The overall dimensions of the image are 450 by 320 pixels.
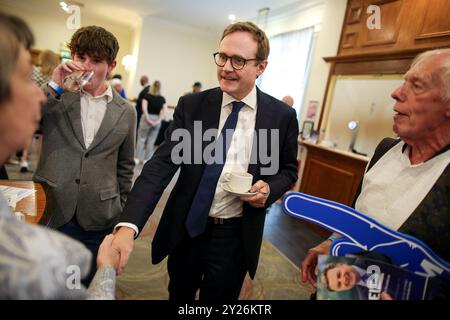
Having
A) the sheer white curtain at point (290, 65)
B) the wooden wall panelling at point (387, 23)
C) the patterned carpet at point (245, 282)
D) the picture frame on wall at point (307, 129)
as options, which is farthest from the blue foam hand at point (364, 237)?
the sheer white curtain at point (290, 65)

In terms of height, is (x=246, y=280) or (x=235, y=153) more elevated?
(x=235, y=153)

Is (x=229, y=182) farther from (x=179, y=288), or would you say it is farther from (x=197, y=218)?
(x=179, y=288)

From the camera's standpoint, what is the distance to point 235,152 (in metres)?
1.32

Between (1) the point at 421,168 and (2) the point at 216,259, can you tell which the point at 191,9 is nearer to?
(2) the point at 216,259

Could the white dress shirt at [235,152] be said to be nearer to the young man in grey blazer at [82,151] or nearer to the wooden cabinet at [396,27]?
the young man in grey blazer at [82,151]

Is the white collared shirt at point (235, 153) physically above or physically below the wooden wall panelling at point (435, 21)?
below

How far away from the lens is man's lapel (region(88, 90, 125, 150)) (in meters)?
1.38

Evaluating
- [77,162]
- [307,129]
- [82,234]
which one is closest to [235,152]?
[77,162]

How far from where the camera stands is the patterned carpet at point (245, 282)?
7.45 ft

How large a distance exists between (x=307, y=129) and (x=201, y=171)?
399cm

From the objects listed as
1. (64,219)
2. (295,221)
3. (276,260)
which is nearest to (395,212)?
(64,219)

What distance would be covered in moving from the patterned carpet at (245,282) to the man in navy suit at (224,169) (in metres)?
0.97

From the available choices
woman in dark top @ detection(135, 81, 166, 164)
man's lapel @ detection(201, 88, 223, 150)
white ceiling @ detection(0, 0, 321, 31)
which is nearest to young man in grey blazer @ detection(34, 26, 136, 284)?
man's lapel @ detection(201, 88, 223, 150)
